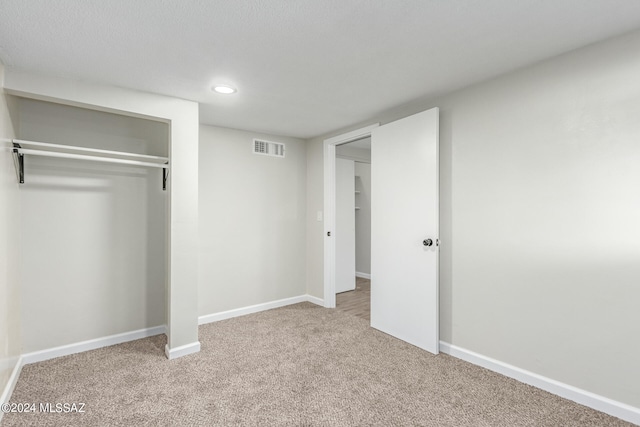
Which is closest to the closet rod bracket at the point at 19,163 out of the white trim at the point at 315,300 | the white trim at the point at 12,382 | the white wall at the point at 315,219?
the white trim at the point at 12,382

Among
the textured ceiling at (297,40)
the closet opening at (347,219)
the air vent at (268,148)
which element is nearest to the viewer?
the textured ceiling at (297,40)

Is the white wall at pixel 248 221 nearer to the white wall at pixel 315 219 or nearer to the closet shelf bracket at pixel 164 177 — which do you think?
the white wall at pixel 315 219

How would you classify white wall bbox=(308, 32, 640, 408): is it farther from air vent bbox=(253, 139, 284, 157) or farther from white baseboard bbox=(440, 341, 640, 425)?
air vent bbox=(253, 139, 284, 157)

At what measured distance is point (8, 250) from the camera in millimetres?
2143

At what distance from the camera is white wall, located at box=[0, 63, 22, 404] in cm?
199

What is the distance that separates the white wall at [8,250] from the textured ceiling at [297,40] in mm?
450

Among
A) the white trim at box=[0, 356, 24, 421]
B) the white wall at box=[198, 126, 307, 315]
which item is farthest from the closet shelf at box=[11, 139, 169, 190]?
the white trim at box=[0, 356, 24, 421]

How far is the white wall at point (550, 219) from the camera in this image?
184 cm

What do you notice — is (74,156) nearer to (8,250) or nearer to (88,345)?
(8,250)

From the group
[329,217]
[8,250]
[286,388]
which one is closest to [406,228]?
[329,217]

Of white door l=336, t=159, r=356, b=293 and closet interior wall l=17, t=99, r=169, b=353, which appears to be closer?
closet interior wall l=17, t=99, r=169, b=353

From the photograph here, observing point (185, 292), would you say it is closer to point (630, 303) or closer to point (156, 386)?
point (156, 386)

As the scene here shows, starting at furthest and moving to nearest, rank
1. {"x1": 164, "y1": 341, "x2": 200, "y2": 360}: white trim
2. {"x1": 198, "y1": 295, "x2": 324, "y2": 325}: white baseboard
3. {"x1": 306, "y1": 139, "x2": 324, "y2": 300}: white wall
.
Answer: {"x1": 306, "y1": 139, "x2": 324, "y2": 300}: white wall → {"x1": 198, "y1": 295, "x2": 324, "y2": 325}: white baseboard → {"x1": 164, "y1": 341, "x2": 200, "y2": 360}: white trim

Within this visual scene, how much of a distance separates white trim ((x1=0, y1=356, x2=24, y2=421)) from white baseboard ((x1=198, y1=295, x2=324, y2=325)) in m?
1.43
